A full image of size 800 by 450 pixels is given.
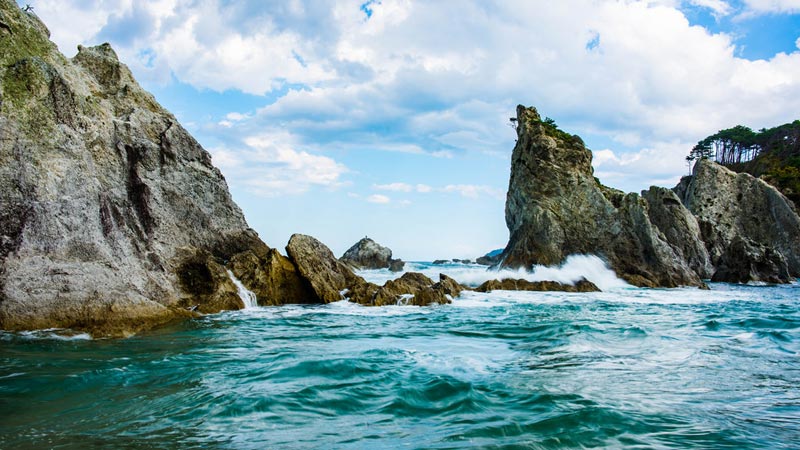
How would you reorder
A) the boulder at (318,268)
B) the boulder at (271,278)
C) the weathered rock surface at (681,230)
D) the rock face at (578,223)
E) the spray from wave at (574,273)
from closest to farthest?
1. the boulder at (271,278)
2. the boulder at (318,268)
3. the spray from wave at (574,273)
4. the rock face at (578,223)
5. the weathered rock surface at (681,230)

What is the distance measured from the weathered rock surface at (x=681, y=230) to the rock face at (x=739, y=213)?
6.84 feet

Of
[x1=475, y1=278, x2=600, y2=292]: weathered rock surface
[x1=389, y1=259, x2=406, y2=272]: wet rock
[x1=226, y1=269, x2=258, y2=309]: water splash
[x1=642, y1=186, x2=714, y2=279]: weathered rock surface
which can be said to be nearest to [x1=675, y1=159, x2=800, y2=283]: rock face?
[x1=642, y1=186, x2=714, y2=279]: weathered rock surface

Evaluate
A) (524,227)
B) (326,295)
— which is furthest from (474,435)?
(524,227)

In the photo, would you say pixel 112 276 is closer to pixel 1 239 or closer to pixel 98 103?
pixel 1 239

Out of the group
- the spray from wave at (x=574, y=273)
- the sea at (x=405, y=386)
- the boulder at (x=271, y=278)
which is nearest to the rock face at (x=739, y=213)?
the spray from wave at (x=574, y=273)

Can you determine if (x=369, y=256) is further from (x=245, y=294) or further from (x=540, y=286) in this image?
(x=245, y=294)

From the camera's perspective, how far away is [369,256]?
59.3 meters

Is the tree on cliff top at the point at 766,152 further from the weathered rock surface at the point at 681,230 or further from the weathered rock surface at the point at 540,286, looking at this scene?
the weathered rock surface at the point at 540,286

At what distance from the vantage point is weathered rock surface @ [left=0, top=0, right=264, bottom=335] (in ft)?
42.9

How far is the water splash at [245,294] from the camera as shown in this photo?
758 inches

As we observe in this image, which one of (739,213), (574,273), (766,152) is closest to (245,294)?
(574,273)

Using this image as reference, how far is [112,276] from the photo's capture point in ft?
46.6

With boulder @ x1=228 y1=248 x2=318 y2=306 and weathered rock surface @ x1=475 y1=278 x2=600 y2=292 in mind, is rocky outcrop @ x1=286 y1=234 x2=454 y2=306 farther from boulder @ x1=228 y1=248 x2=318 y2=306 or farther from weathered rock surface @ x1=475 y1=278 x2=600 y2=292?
weathered rock surface @ x1=475 y1=278 x2=600 y2=292

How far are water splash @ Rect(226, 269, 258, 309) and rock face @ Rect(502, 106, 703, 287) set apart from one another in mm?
19390
